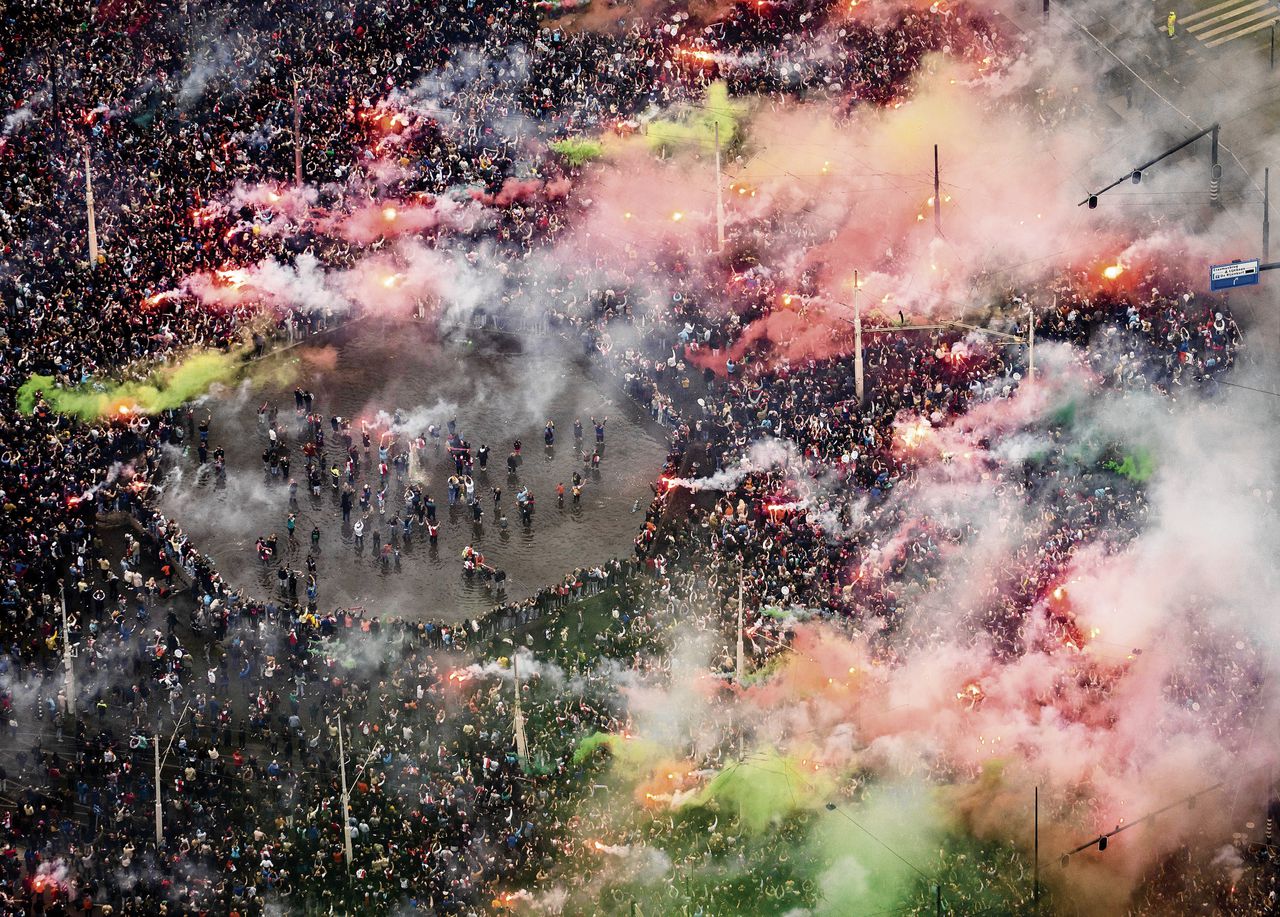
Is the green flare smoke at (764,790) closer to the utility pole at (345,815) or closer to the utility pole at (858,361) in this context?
the utility pole at (345,815)

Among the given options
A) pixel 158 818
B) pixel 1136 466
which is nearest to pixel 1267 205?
pixel 1136 466

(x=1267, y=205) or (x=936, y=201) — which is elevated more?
(x=936, y=201)

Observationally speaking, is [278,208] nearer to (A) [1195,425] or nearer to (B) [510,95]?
(B) [510,95]

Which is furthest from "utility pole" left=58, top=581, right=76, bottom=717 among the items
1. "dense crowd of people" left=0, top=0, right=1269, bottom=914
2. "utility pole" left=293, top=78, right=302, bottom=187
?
"utility pole" left=293, top=78, right=302, bottom=187

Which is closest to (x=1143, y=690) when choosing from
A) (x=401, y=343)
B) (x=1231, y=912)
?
(x=1231, y=912)

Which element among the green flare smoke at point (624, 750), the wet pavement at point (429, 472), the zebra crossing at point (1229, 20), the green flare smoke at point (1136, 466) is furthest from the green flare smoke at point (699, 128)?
the green flare smoke at point (624, 750)

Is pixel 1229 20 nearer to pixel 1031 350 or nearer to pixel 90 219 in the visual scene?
pixel 1031 350
